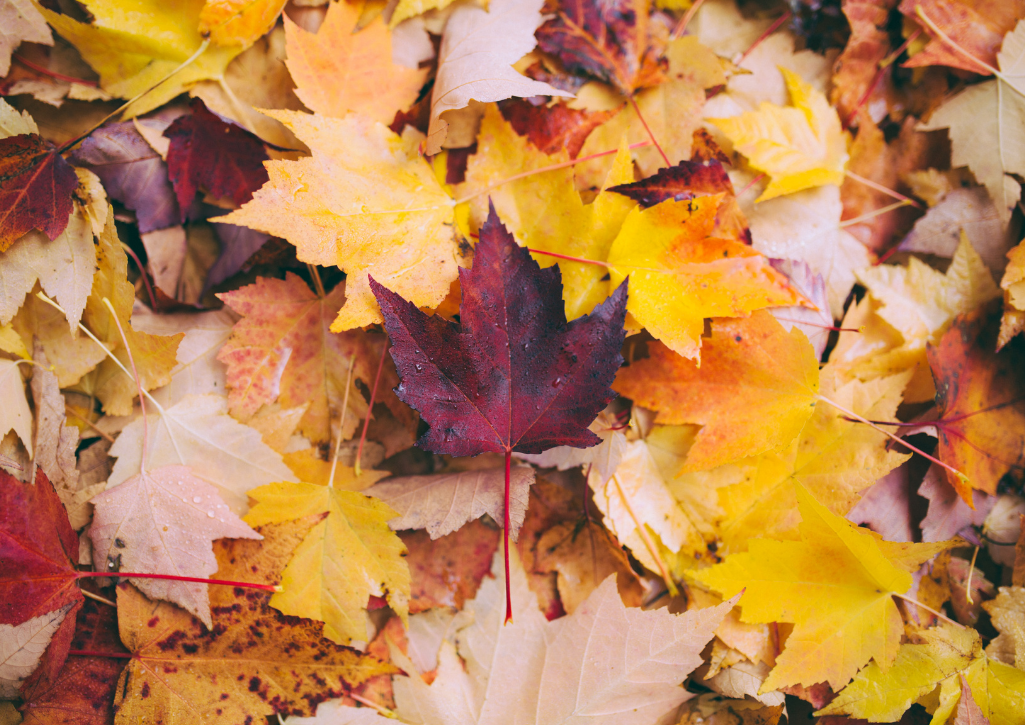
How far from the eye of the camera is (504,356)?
2.67ft

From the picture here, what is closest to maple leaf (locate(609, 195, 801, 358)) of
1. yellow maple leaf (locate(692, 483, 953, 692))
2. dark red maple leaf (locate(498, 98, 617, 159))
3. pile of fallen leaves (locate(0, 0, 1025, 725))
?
pile of fallen leaves (locate(0, 0, 1025, 725))

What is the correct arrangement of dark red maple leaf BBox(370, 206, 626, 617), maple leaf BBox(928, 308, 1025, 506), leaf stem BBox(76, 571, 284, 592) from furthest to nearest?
maple leaf BBox(928, 308, 1025, 506), leaf stem BBox(76, 571, 284, 592), dark red maple leaf BBox(370, 206, 626, 617)

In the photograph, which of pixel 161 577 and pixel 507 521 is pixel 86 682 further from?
pixel 507 521

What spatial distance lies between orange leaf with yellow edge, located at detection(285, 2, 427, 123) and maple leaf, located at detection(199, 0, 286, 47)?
0.11 meters

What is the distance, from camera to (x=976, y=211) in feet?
3.62

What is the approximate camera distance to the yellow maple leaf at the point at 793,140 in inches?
40.6

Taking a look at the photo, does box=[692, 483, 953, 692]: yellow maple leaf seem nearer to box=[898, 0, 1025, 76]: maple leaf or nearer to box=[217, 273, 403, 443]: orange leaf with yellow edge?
box=[217, 273, 403, 443]: orange leaf with yellow edge

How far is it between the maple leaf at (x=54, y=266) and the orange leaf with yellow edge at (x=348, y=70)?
1.42 ft

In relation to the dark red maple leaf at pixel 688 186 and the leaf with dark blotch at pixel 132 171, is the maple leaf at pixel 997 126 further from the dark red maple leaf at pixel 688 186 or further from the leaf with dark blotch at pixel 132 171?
the leaf with dark blotch at pixel 132 171

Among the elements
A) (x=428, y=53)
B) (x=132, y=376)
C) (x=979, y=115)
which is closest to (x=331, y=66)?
(x=428, y=53)

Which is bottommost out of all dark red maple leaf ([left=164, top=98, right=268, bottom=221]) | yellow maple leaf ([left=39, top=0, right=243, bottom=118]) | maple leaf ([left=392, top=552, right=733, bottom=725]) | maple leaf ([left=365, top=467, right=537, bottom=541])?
maple leaf ([left=392, top=552, right=733, bottom=725])

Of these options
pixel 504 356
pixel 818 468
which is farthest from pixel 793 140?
pixel 504 356

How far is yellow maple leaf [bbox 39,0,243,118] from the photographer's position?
2.95ft

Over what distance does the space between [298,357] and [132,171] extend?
444 mm
